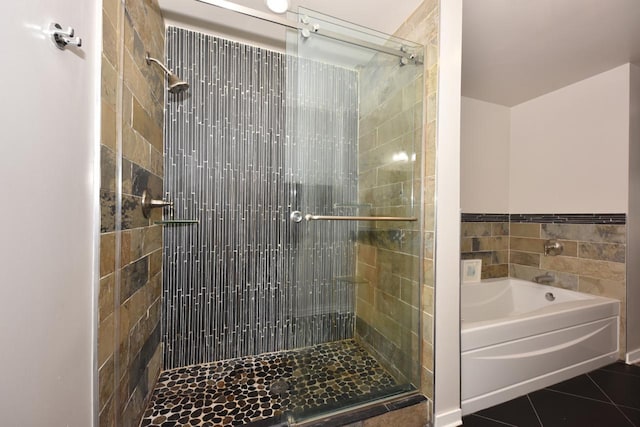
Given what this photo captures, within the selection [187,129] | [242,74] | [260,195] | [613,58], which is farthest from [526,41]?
[187,129]

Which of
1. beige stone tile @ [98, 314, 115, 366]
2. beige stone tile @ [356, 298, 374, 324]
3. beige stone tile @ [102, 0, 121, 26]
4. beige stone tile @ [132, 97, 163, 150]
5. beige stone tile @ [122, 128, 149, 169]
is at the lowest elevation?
beige stone tile @ [356, 298, 374, 324]

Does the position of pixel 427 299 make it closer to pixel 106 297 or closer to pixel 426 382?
pixel 426 382

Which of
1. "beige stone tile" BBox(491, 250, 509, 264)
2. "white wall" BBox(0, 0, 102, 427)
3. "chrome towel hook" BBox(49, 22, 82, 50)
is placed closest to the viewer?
"white wall" BBox(0, 0, 102, 427)

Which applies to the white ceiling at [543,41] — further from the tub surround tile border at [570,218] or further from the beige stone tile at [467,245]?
the beige stone tile at [467,245]

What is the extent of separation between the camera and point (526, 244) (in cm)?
261

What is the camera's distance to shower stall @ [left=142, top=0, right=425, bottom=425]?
4.73 feet

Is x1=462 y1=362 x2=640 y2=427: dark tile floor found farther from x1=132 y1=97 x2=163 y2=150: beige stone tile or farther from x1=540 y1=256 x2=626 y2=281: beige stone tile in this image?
x1=132 y1=97 x2=163 y2=150: beige stone tile

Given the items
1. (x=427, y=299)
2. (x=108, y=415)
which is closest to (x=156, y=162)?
(x=108, y=415)

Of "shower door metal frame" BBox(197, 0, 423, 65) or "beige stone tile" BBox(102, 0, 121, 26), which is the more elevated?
"shower door metal frame" BBox(197, 0, 423, 65)

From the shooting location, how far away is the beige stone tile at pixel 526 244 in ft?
8.16

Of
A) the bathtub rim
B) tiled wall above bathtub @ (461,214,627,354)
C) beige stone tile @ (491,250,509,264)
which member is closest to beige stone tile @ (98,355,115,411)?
the bathtub rim

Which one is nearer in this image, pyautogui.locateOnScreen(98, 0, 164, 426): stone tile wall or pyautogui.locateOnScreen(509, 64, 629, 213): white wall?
pyautogui.locateOnScreen(98, 0, 164, 426): stone tile wall

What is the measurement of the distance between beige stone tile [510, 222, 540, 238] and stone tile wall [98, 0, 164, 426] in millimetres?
3428

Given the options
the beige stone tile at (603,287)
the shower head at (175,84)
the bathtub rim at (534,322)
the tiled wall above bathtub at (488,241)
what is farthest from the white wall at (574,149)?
the shower head at (175,84)
